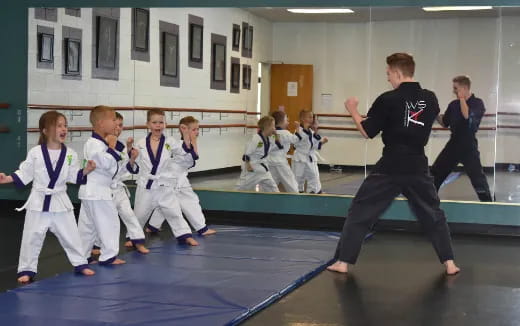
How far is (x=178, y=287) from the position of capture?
5043 mm

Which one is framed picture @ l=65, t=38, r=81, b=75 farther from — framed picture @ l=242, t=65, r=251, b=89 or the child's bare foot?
the child's bare foot

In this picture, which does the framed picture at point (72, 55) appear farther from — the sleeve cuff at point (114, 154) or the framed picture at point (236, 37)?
the sleeve cuff at point (114, 154)

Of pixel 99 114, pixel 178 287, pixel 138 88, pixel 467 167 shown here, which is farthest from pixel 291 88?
pixel 178 287

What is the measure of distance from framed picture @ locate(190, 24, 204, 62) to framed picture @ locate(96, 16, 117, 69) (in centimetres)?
86

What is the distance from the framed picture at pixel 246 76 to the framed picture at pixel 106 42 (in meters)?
1.51

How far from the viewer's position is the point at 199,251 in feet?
21.0

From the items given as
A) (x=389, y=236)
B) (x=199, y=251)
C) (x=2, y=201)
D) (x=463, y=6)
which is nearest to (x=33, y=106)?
(x=2, y=201)

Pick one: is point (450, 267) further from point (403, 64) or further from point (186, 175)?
point (186, 175)

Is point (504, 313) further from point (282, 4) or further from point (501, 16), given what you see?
point (282, 4)

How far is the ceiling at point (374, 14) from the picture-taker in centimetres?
771

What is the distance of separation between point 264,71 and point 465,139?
2.22 m

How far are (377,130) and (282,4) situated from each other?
3.07 metres

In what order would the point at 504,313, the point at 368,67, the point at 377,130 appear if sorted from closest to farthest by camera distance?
the point at 504,313
the point at 377,130
the point at 368,67

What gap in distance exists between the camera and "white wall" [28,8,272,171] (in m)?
8.67
